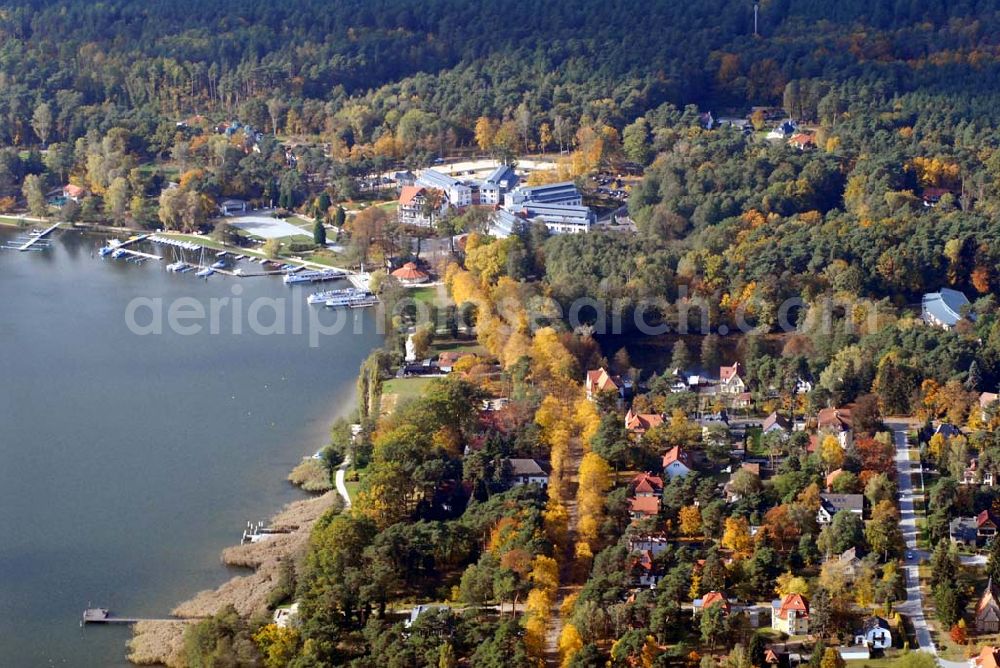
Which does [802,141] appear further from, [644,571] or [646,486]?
[644,571]

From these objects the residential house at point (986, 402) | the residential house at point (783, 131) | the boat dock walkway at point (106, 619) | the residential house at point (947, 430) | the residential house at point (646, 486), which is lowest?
the boat dock walkway at point (106, 619)

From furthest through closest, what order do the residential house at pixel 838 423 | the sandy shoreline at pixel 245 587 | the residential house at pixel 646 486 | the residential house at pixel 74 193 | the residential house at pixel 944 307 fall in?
1. the residential house at pixel 74 193
2. the residential house at pixel 944 307
3. the residential house at pixel 838 423
4. the residential house at pixel 646 486
5. the sandy shoreline at pixel 245 587

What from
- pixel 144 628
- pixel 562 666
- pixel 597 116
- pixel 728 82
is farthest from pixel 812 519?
pixel 728 82

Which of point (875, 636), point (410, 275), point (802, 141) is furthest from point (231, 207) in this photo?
point (875, 636)

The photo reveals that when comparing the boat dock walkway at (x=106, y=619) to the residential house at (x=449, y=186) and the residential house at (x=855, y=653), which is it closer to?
the residential house at (x=855, y=653)

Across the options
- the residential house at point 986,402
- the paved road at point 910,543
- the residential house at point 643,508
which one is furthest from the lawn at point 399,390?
the residential house at point 986,402

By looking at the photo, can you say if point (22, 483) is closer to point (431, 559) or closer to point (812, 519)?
point (431, 559)

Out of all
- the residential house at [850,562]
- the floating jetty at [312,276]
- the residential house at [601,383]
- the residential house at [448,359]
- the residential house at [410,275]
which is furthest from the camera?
the floating jetty at [312,276]
